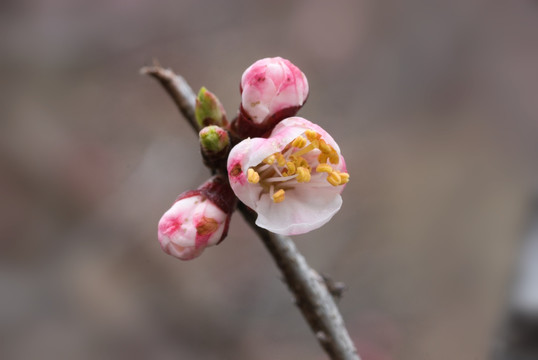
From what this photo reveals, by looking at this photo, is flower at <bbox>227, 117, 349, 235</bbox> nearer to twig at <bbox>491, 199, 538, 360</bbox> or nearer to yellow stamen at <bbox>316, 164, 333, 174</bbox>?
yellow stamen at <bbox>316, 164, 333, 174</bbox>

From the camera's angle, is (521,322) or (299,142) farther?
(521,322)

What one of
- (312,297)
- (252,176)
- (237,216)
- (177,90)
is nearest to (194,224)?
(252,176)

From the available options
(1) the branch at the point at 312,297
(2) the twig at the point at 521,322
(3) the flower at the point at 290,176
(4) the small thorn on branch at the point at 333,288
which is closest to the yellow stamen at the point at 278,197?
(3) the flower at the point at 290,176

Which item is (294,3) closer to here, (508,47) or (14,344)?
(508,47)

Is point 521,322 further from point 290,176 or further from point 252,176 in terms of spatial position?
point 252,176

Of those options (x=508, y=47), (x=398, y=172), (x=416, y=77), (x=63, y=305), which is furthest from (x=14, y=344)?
(x=508, y=47)

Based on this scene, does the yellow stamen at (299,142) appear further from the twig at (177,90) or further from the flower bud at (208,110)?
the twig at (177,90)
